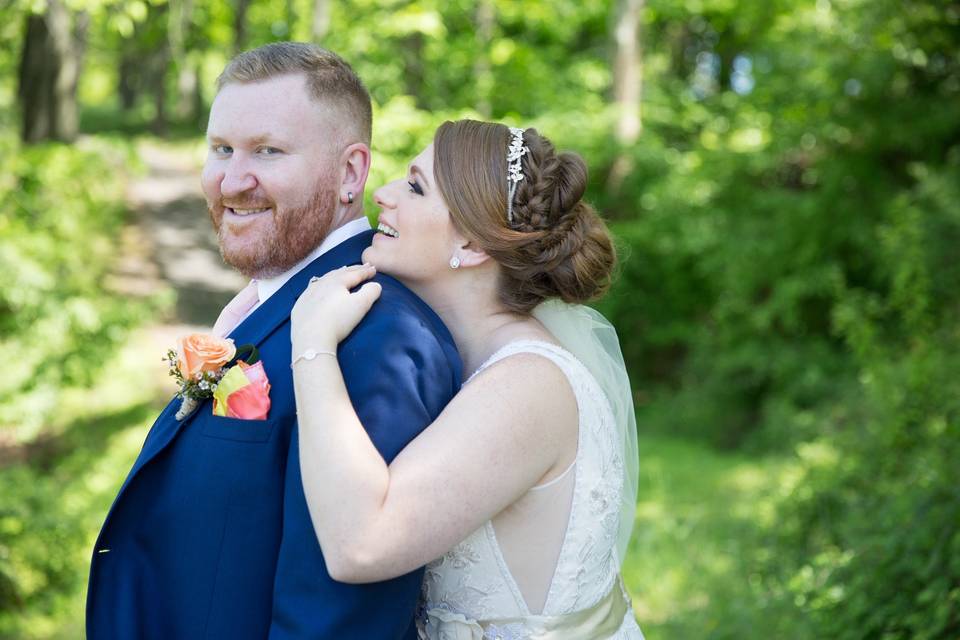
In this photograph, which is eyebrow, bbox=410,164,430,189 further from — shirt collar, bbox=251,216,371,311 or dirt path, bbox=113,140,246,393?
dirt path, bbox=113,140,246,393

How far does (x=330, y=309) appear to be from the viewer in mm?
2162

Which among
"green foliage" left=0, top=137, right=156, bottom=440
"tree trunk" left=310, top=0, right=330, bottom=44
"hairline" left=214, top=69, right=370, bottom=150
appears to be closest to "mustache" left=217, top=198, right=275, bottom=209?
"hairline" left=214, top=69, right=370, bottom=150

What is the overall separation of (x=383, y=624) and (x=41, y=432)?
30.6 feet

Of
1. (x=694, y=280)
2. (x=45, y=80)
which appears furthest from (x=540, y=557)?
(x=45, y=80)

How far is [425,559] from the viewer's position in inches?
80.2

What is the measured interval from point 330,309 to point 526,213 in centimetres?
54

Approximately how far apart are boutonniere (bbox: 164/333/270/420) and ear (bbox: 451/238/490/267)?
517 millimetres

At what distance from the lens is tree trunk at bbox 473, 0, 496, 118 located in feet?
46.4

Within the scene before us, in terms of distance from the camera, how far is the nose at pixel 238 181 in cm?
238

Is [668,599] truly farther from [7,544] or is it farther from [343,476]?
[343,476]

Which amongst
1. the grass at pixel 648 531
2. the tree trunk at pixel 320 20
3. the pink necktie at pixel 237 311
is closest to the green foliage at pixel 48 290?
the grass at pixel 648 531

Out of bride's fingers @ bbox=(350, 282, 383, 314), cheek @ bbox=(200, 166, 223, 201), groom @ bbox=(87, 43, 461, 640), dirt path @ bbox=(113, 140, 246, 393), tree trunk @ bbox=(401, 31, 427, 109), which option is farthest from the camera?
dirt path @ bbox=(113, 140, 246, 393)

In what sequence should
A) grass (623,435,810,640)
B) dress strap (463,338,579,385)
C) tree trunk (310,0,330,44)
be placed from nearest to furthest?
dress strap (463,338,579,385) → grass (623,435,810,640) → tree trunk (310,0,330,44)

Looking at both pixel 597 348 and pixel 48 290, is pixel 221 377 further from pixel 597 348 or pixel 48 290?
pixel 48 290
